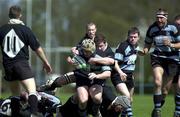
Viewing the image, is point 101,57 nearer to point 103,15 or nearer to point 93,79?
point 93,79

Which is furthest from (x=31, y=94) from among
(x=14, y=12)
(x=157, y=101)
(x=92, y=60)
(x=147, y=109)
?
(x=147, y=109)

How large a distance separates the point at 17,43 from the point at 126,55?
296 centimetres

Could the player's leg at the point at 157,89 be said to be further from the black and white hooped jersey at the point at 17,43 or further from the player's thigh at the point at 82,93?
the black and white hooped jersey at the point at 17,43

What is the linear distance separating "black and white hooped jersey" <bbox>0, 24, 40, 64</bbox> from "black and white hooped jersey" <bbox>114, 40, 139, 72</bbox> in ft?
8.18

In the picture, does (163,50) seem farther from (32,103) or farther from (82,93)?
(32,103)

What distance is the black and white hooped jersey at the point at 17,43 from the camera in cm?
1299

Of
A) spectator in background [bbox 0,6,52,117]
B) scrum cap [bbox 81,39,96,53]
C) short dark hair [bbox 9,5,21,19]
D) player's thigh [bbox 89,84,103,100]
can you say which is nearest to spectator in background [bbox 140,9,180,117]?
player's thigh [bbox 89,84,103,100]

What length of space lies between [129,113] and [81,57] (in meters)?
2.20

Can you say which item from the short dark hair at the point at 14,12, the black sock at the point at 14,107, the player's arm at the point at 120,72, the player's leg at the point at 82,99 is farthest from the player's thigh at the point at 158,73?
the short dark hair at the point at 14,12

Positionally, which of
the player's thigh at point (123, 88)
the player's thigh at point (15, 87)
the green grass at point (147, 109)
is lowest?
the green grass at point (147, 109)

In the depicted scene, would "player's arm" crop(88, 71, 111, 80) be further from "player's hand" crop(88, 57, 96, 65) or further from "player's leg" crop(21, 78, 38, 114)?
"player's leg" crop(21, 78, 38, 114)

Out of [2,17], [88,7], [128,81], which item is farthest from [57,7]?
[128,81]

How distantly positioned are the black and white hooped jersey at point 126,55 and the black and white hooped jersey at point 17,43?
249 centimetres

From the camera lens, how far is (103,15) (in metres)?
64.9
